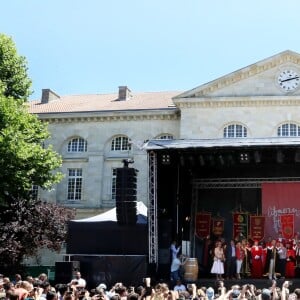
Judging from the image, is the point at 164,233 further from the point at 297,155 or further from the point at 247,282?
the point at 297,155

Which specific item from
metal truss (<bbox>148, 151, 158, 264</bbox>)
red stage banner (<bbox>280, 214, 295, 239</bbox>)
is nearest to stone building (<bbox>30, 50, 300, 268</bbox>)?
red stage banner (<bbox>280, 214, 295, 239</bbox>)

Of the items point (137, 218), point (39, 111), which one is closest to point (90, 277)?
point (137, 218)

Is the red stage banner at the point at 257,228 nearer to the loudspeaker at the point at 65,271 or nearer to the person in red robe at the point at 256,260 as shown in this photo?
the person in red robe at the point at 256,260

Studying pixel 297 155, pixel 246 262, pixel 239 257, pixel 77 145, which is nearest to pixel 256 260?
pixel 246 262

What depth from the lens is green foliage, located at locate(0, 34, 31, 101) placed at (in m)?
26.9

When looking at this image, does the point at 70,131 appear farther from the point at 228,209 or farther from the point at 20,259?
the point at 228,209

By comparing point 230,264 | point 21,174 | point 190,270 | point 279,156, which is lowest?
point 190,270

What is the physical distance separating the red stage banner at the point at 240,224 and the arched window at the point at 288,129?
11.3 metres

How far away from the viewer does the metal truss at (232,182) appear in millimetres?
20219

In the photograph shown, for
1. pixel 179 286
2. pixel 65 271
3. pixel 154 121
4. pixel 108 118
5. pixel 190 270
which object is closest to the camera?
pixel 65 271

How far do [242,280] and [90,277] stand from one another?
4719 millimetres

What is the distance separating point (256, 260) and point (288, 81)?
15.3 meters

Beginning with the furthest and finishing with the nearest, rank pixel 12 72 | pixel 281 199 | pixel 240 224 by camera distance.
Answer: pixel 12 72, pixel 240 224, pixel 281 199

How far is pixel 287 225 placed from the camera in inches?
798
